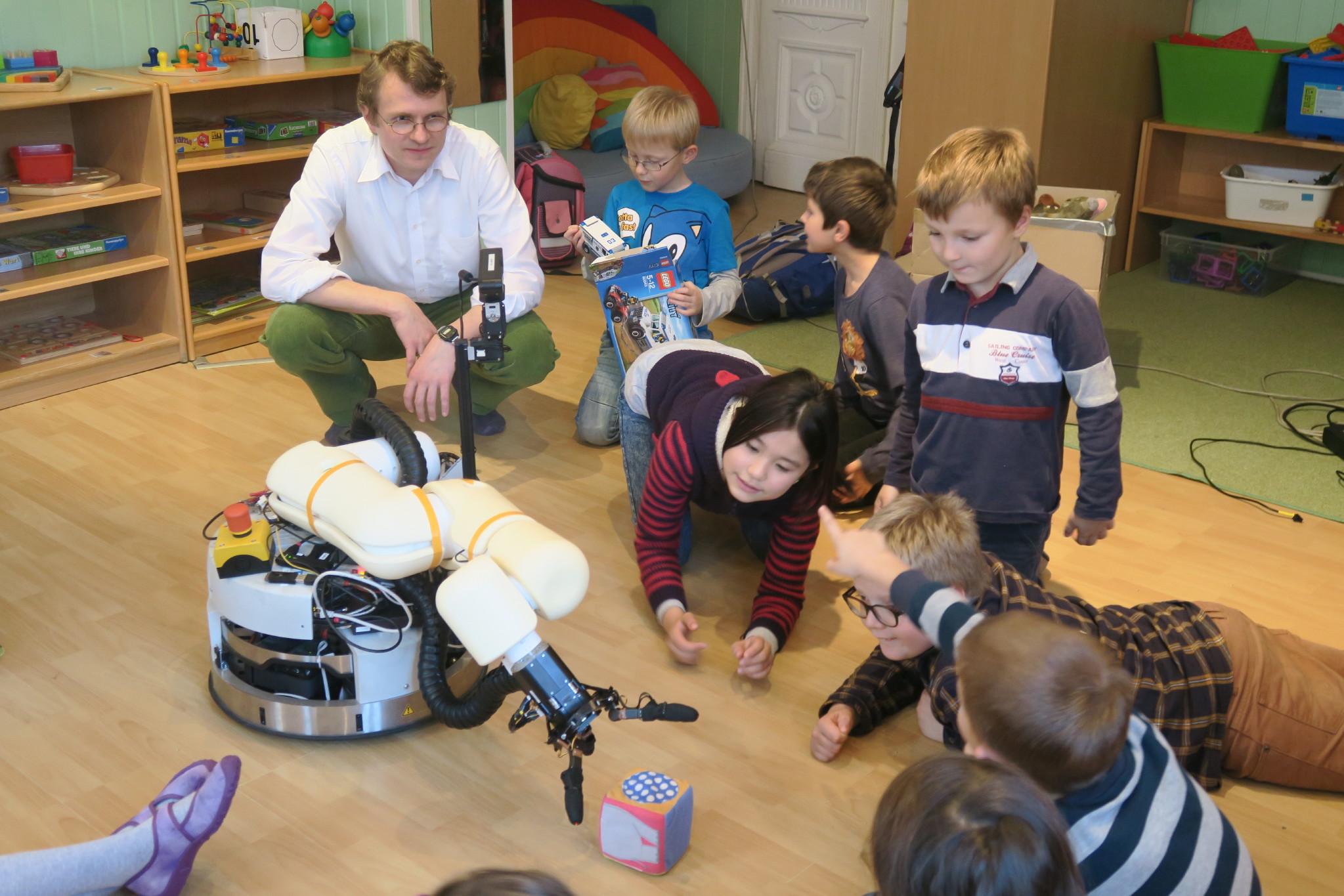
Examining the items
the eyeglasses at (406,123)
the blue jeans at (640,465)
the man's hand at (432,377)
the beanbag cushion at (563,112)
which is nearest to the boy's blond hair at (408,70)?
the eyeglasses at (406,123)

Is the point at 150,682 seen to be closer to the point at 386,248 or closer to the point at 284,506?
the point at 284,506

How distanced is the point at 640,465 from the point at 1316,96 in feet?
9.37

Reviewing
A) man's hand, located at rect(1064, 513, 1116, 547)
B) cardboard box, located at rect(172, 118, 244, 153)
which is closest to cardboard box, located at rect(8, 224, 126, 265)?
cardboard box, located at rect(172, 118, 244, 153)

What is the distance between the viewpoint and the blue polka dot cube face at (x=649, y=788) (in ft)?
5.32

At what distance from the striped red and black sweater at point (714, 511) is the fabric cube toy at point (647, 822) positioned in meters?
0.47

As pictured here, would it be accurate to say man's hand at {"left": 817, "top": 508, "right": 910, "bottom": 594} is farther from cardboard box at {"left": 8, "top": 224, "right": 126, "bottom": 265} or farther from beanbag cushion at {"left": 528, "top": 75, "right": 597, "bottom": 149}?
beanbag cushion at {"left": 528, "top": 75, "right": 597, "bottom": 149}

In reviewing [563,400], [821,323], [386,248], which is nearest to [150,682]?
[386,248]

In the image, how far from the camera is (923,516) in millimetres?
1647

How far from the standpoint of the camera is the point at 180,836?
154 cm

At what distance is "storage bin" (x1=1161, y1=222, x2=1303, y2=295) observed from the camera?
4.24 metres

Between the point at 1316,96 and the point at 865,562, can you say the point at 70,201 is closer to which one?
the point at 865,562

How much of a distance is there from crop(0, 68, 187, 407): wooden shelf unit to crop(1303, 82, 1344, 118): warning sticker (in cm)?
350

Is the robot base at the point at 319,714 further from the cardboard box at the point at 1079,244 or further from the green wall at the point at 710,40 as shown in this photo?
the green wall at the point at 710,40

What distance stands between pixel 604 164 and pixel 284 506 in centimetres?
333
